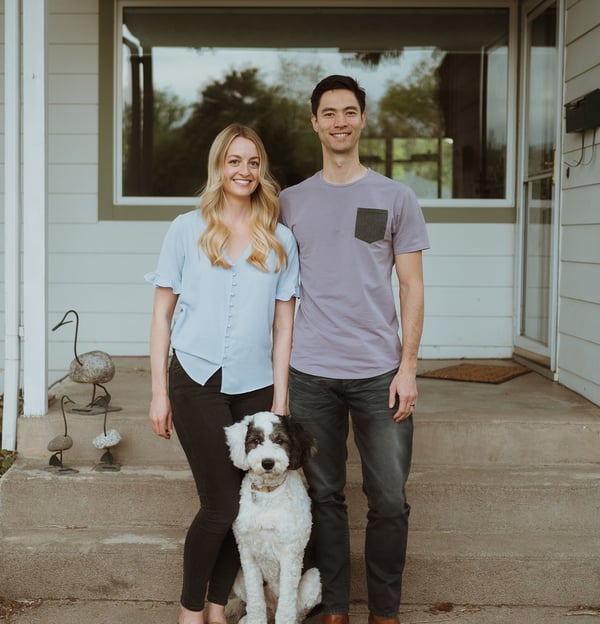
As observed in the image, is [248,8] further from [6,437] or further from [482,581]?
[482,581]

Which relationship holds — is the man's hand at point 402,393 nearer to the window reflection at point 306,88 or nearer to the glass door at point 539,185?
the glass door at point 539,185

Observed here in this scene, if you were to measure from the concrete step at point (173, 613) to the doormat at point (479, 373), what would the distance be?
186cm

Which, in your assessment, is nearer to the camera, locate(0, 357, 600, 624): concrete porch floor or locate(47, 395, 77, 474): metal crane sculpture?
locate(0, 357, 600, 624): concrete porch floor

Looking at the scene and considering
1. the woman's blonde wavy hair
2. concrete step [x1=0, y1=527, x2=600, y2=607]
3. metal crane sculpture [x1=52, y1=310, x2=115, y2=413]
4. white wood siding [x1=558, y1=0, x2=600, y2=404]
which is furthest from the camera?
white wood siding [x1=558, y1=0, x2=600, y2=404]

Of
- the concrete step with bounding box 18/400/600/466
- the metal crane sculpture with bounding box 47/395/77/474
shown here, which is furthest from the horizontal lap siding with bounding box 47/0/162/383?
the metal crane sculpture with bounding box 47/395/77/474

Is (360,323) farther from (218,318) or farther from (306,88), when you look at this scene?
(306,88)

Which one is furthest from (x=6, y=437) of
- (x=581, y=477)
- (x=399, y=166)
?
(x=399, y=166)

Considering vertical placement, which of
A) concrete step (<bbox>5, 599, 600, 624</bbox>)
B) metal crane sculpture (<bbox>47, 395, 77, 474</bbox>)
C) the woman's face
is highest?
the woman's face

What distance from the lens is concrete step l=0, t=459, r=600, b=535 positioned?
3.98 meters

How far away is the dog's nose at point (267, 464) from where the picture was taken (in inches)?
116

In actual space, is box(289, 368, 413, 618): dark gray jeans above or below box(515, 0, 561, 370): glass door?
below

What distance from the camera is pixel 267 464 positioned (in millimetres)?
2965

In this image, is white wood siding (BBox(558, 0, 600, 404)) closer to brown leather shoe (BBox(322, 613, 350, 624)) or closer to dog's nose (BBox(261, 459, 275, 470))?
brown leather shoe (BBox(322, 613, 350, 624))

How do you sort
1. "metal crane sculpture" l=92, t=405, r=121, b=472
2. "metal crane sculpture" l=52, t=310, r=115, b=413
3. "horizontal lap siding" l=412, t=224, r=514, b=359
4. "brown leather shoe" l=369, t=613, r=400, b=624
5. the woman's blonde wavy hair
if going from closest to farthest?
the woman's blonde wavy hair
"brown leather shoe" l=369, t=613, r=400, b=624
"metal crane sculpture" l=92, t=405, r=121, b=472
"metal crane sculpture" l=52, t=310, r=115, b=413
"horizontal lap siding" l=412, t=224, r=514, b=359
